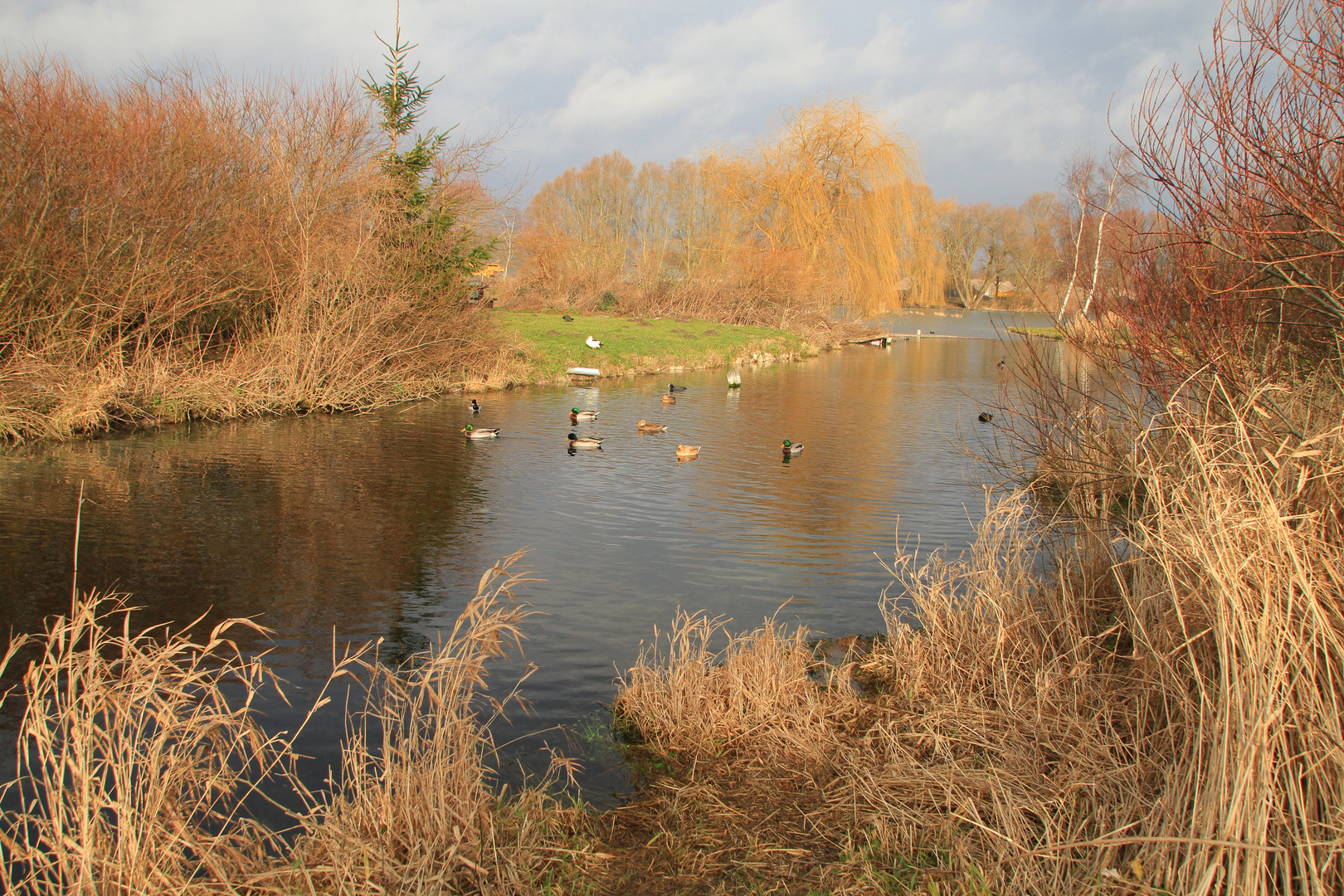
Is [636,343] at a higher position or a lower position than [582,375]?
higher

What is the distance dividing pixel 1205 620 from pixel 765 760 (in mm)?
2420

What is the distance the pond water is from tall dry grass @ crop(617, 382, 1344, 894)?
123 cm

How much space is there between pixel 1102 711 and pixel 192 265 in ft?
56.7

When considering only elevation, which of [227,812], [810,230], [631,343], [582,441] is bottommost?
[227,812]

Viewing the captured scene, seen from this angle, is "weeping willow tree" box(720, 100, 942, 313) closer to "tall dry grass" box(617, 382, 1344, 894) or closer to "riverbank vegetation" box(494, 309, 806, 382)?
"riverbank vegetation" box(494, 309, 806, 382)

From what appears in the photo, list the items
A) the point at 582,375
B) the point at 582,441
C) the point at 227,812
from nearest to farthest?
the point at 227,812
the point at 582,441
the point at 582,375

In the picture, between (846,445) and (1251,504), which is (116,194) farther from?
A: (1251,504)

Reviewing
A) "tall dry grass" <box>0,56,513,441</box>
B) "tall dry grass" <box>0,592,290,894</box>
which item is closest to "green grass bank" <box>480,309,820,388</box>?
Answer: "tall dry grass" <box>0,56,513,441</box>

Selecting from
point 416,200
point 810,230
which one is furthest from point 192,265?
point 810,230

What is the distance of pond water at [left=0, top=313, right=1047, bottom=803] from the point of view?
24.4ft

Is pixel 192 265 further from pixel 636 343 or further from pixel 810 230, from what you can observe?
pixel 810 230

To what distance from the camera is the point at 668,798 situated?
4547 millimetres

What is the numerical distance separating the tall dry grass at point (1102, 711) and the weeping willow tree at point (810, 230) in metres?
34.4

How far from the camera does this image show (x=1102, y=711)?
167 inches
